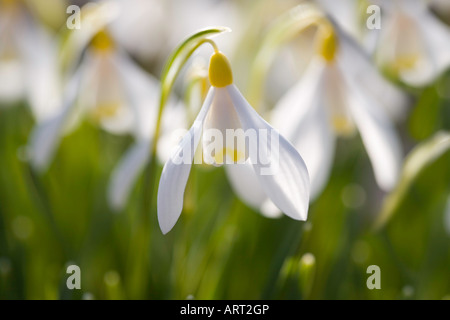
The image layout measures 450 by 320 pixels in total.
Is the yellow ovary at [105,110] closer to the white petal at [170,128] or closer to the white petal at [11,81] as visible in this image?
the white petal at [170,128]

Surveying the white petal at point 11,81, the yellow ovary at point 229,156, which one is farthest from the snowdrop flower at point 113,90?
the yellow ovary at point 229,156

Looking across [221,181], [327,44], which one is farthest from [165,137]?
[327,44]

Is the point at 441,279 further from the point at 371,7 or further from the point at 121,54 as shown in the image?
the point at 121,54

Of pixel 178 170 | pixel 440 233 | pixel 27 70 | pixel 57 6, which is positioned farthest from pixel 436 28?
pixel 57 6

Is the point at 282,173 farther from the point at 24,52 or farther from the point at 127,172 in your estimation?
the point at 24,52

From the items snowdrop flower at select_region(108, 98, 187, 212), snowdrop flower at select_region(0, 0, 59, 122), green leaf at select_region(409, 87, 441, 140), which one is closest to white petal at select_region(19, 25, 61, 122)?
snowdrop flower at select_region(0, 0, 59, 122)

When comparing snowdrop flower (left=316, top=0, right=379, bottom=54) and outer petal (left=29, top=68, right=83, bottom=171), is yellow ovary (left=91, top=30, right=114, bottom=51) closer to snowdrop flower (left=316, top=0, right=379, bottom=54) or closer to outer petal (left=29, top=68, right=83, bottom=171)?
outer petal (left=29, top=68, right=83, bottom=171)
